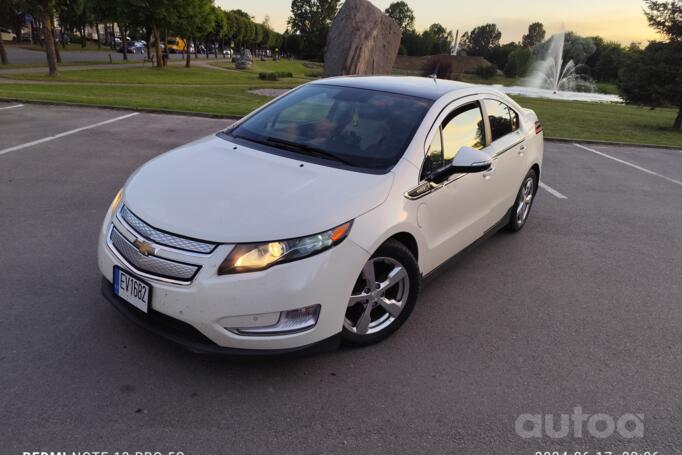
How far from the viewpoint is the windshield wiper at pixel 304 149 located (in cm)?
341

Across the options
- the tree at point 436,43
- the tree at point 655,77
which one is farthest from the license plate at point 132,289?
the tree at point 436,43

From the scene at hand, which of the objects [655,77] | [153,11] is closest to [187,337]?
[655,77]

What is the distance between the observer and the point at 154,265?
104 inches

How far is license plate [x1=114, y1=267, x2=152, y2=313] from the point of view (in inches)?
105

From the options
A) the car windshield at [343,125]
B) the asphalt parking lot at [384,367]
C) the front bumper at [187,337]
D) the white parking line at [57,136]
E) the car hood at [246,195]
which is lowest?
the white parking line at [57,136]

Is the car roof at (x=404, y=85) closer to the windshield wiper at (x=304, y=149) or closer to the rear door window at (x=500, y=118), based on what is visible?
the rear door window at (x=500, y=118)

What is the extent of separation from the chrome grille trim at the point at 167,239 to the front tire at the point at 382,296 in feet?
2.94

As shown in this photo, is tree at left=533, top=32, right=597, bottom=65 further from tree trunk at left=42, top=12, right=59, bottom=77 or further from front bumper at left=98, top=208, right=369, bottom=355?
front bumper at left=98, top=208, right=369, bottom=355

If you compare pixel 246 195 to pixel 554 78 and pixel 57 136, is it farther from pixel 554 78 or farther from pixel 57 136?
pixel 554 78

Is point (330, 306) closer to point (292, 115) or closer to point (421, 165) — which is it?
point (421, 165)

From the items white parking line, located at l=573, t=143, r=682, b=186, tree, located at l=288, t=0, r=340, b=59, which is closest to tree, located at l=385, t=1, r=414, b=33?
tree, located at l=288, t=0, r=340, b=59

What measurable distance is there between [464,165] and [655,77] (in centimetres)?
1757

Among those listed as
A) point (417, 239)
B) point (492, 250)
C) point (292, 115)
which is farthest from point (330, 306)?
point (492, 250)

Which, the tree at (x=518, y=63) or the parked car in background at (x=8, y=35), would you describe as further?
the tree at (x=518, y=63)
